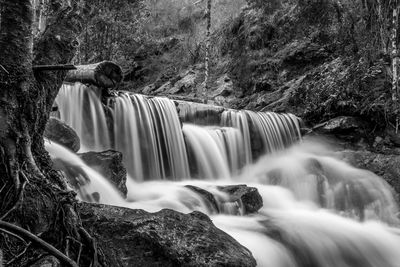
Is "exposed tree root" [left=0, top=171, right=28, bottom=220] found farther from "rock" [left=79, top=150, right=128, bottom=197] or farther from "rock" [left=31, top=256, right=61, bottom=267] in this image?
"rock" [left=79, top=150, right=128, bottom=197]

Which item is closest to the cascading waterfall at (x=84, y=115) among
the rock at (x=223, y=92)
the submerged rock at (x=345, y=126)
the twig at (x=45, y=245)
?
the twig at (x=45, y=245)

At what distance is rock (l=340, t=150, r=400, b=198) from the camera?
7.81 m

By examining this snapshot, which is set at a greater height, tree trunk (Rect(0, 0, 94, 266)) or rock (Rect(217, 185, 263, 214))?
tree trunk (Rect(0, 0, 94, 266))

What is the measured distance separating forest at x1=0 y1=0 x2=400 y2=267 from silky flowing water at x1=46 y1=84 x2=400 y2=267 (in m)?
0.03

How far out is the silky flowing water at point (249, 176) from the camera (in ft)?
16.0

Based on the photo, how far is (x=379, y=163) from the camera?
8.29 meters

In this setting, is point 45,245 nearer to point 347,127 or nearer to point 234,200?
point 234,200

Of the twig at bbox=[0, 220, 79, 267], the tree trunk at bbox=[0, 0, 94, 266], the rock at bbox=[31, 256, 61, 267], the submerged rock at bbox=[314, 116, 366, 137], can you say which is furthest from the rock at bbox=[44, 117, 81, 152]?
the submerged rock at bbox=[314, 116, 366, 137]

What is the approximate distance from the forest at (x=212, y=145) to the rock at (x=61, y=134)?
0.03 m

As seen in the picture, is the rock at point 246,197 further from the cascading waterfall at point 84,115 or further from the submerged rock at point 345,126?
the submerged rock at point 345,126

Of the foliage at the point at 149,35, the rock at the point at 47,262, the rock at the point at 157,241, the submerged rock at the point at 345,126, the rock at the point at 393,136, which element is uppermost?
the foliage at the point at 149,35

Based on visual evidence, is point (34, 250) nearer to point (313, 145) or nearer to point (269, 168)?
point (269, 168)

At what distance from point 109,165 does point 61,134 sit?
3.73 ft

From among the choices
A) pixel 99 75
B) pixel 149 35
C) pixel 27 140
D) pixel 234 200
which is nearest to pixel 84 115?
pixel 99 75
